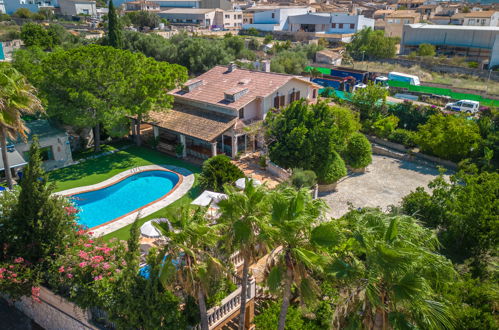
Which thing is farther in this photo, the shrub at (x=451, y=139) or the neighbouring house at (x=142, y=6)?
the neighbouring house at (x=142, y=6)

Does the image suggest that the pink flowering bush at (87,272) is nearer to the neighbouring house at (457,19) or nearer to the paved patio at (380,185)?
the paved patio at (380,185)

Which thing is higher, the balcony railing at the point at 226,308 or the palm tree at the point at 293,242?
the palm tree at the point at 293,242


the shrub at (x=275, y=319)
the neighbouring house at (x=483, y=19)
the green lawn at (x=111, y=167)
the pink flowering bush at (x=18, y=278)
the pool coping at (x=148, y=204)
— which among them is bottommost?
the pool coping at (x=148, y=204)

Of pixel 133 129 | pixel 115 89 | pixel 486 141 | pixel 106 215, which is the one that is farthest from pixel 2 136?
pixel 486 141

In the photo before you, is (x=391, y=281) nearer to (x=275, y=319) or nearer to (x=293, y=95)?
(x=275, y=319)

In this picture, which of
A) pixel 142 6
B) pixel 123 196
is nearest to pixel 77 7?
pixel 142 6

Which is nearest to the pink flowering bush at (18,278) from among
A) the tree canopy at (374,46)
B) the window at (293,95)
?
the window at (293,95)

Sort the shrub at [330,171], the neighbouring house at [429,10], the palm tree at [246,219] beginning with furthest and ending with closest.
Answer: the neighbouring house at [429,10]
the shrub at [330,171]
the palm tree at [246,219]

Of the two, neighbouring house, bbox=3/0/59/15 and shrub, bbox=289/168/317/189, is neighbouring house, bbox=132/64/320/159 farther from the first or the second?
neighbouring house, bbox=3/0/59/15
